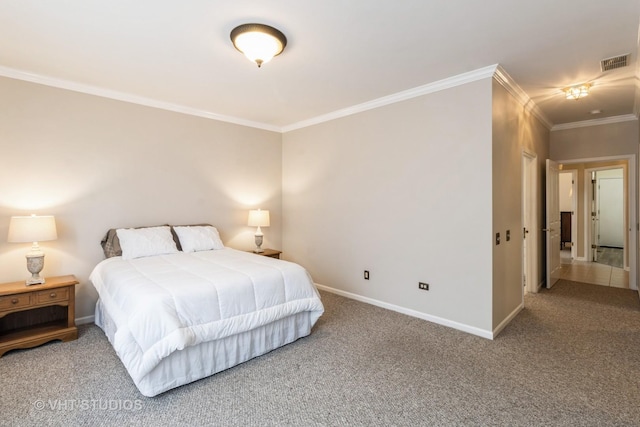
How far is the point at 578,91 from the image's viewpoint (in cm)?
346

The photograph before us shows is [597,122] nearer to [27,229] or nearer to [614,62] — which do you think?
[614,62]

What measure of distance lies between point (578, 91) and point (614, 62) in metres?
0.65

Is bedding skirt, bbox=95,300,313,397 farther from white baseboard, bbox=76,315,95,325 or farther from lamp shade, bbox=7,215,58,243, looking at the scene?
lamp shade, bbox=7,215,58,243

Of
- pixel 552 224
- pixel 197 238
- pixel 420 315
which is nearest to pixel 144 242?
pixel 197 238

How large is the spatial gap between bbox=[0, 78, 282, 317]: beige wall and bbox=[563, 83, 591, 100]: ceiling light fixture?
161 inches

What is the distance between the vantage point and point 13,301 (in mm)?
2680

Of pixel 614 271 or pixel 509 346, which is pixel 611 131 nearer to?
pixel 614 271

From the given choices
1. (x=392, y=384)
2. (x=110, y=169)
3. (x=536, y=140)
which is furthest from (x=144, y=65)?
(x=536, y=140)

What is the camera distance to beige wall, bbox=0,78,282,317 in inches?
121

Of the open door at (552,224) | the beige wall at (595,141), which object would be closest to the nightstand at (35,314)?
the open door at (552,224)

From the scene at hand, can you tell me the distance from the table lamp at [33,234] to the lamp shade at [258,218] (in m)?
2.21

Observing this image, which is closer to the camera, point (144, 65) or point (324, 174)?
point (144, 65)

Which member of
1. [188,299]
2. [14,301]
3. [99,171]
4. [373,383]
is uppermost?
[99,171]

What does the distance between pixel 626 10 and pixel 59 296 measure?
16.3 ft
